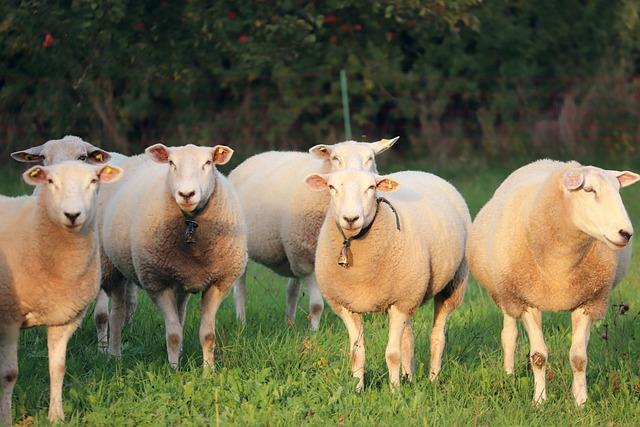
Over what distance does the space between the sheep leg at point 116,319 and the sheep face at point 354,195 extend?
1855mm

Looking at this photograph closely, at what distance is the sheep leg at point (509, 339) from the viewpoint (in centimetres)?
757

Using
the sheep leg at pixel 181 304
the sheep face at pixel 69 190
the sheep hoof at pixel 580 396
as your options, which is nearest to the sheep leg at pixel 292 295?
the sheep leg at pixel 181 304

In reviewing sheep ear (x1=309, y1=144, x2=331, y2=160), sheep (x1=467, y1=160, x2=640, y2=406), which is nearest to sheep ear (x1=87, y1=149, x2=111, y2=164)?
sheep ear (x1=309, y1=144, x2=331, y2=160)

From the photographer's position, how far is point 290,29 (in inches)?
674

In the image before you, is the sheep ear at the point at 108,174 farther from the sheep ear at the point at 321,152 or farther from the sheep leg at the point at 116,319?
the sheep ear at the point at 321,152

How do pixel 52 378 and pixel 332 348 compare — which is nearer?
pixel 52 378

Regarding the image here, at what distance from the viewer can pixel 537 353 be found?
7152mm

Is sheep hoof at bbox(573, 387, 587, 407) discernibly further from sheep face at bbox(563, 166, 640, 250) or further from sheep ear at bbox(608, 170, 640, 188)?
sheep ear at bbox(608, 170, 640, 188)

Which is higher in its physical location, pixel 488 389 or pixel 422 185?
pixel 422 185

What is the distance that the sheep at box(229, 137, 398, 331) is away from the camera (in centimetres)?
893

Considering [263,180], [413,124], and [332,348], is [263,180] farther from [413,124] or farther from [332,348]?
[413,124]

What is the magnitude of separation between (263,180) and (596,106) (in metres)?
11.6

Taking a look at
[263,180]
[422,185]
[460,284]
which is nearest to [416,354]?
[460,284]

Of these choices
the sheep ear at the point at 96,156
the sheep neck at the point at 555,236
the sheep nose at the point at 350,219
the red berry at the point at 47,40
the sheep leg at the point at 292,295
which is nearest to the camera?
the sheep nose at the point at 350,219
